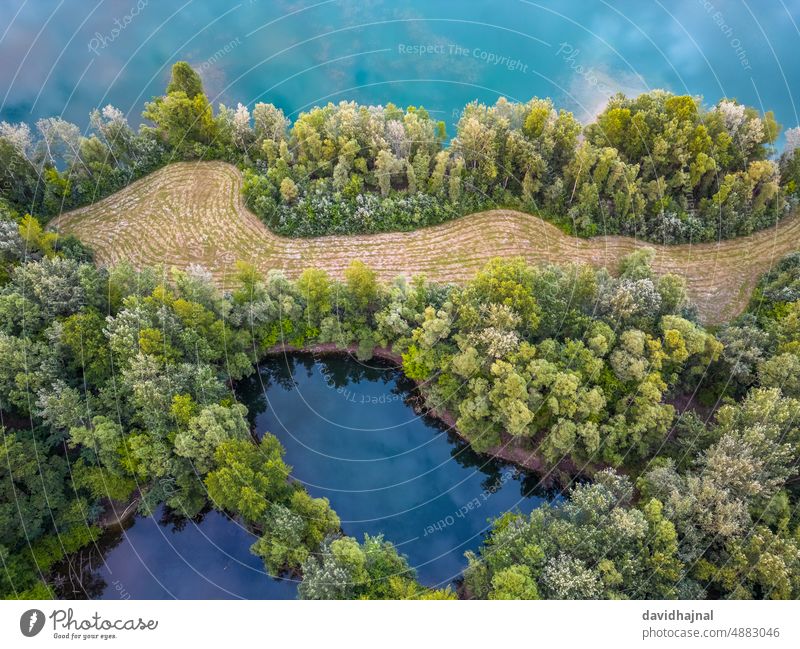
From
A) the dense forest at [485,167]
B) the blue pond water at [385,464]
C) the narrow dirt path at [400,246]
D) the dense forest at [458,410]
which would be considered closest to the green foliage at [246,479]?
the dense forest at [458,410]

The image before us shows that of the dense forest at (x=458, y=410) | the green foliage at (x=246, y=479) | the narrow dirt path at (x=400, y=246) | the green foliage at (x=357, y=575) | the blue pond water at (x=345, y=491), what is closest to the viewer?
the green foliage at (x=357, y=575)

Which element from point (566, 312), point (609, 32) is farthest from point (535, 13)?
point (566, 312)

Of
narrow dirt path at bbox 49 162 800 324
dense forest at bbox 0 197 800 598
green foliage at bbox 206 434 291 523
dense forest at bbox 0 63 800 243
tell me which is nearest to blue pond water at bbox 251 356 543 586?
dense forest at bbox 0 197 800 598

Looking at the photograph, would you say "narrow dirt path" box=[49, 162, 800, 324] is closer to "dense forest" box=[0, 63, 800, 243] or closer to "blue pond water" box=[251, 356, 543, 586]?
"dense forest" box=[0, 63, 800, 243]

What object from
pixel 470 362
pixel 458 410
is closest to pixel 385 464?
pixel 458 410

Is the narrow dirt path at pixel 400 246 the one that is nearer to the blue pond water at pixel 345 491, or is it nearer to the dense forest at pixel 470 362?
the dense forest at pixel 470 362

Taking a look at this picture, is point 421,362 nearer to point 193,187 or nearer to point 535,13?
point 193,187
